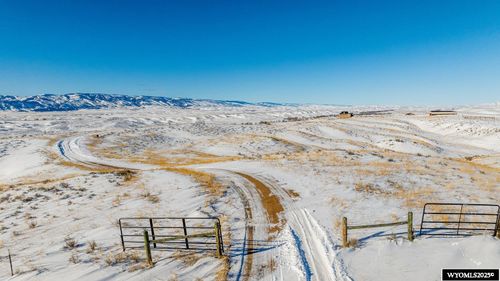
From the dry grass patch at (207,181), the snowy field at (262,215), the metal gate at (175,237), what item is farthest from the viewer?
the dry grass patch at (207,181)

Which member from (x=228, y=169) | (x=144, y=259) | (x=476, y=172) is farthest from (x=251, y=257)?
(x=476, y=172)

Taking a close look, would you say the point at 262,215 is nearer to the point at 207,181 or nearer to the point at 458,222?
the point at 458,222

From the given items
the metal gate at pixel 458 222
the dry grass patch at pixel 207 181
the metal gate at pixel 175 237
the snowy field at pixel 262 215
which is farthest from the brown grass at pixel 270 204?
the metal gate at pixel 458 222

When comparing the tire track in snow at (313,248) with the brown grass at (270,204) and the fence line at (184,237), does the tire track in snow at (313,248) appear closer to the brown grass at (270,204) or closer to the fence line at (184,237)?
the brown grass at (270,204)

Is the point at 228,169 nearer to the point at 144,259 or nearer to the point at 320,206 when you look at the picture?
the point at 320,206

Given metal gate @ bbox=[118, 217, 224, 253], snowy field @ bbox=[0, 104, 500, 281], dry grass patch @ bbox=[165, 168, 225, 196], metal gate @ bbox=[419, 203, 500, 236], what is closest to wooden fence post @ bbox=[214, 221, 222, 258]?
metal gate @ bbox=[118, 217, 224, 253]

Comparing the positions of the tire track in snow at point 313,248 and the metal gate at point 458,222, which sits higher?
the metal gate at point 458,222

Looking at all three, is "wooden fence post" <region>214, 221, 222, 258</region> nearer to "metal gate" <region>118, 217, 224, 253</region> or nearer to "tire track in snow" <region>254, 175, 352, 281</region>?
"metal gate" <region>118, 217, 224, 253</region>

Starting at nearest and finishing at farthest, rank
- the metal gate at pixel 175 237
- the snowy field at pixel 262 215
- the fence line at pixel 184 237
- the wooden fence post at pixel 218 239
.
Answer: the snowy field at pixel 262 215 → the fence line at pixel 184 237 → the wooden fence post at pixel 218 239 → the metal gate at pixel 175 237
